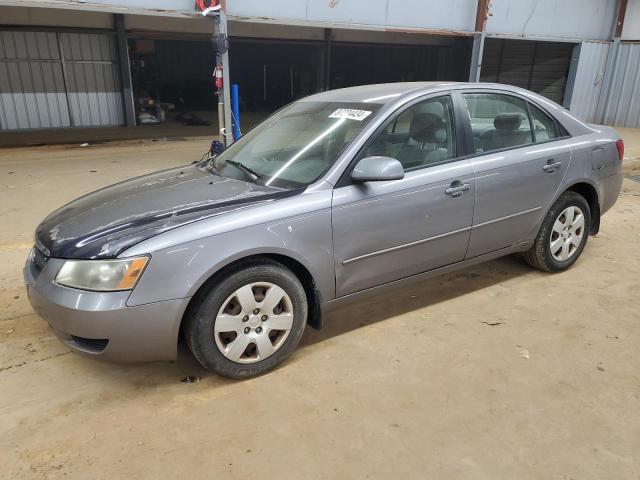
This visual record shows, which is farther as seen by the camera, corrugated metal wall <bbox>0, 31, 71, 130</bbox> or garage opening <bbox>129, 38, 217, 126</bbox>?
garage opening <bbox>129, 38, 217, 126</bbox>

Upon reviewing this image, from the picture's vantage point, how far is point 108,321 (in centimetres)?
243

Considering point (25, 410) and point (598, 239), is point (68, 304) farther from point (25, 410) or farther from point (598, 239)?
A: point (598, 239)

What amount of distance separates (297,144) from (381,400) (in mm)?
1689

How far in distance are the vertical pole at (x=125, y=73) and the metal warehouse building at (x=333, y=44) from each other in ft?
0.10

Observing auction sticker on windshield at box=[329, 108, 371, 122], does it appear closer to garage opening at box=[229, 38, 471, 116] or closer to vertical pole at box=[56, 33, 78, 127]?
vertical pole at box=[56, 33, 78, 127]

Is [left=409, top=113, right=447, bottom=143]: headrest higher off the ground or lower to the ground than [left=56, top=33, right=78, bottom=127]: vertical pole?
higher

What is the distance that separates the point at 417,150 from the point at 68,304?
2.25 metres

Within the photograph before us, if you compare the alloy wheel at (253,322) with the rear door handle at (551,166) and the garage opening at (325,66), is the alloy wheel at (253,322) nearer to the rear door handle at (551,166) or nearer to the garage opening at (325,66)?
the rear door handle at (551,166)

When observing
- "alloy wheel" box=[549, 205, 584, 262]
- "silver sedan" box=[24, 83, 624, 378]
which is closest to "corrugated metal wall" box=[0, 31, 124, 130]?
"silver sedan" box=[24, 83, 624, 378]

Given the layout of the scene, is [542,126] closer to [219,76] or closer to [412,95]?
[412,95]

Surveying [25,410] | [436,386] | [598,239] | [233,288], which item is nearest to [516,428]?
[436,386]

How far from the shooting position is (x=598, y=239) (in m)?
5.16

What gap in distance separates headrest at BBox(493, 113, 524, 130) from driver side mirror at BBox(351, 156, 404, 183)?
1.21m

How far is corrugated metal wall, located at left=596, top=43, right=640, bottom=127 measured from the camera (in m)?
14.4
